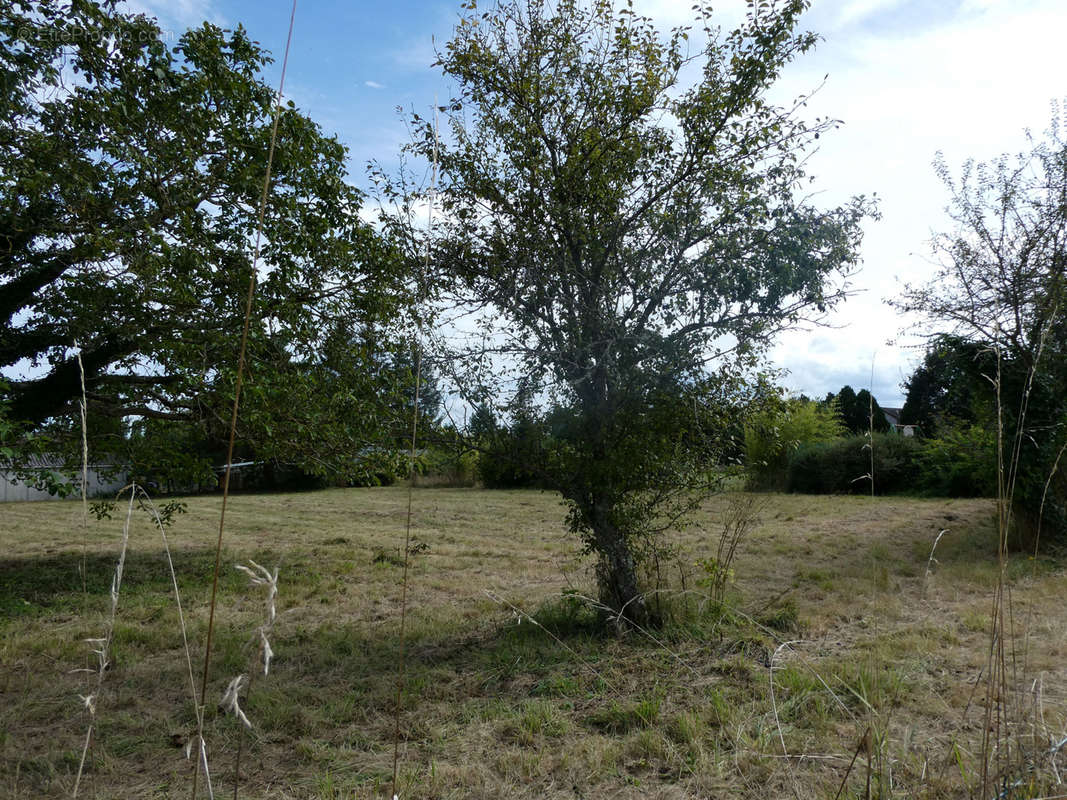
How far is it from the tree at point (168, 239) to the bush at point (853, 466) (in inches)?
613

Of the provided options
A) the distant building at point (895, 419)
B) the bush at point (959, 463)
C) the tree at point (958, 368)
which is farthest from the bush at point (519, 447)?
the distant building at point (895, 419)

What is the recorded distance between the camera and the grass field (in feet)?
9.55

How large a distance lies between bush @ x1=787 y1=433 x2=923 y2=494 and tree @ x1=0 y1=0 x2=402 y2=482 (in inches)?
613

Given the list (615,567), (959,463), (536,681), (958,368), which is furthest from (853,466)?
(536,681)

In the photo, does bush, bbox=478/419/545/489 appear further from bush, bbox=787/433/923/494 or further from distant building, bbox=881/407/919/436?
distant building, bbox=881/407/919/436

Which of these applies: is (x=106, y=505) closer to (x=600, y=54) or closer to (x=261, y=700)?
(x=261, y=700)

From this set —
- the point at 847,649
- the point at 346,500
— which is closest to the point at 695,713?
the point at 847,649

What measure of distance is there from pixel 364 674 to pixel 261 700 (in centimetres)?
74

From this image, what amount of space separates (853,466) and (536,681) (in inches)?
682

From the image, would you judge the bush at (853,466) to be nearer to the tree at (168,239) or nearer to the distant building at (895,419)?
the distant building at (895,419)

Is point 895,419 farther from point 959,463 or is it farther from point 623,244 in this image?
point 623,244

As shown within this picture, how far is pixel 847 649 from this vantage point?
184 inches

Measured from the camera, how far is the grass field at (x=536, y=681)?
2912mm

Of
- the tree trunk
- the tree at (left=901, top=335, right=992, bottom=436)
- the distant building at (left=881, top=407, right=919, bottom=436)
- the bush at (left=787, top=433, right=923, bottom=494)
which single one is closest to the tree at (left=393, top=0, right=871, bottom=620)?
the tree trunk
